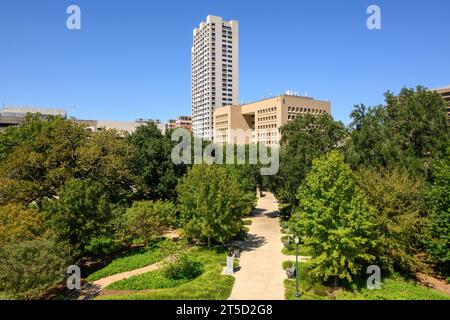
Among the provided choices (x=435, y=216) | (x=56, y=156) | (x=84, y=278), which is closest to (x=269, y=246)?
(x=435, y=216)

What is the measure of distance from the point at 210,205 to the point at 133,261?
7.05 metres

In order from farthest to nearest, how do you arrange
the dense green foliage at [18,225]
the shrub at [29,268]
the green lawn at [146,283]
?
the green lawn at [146,283]
the dense green foliage at [18,225]
the shrub at [29,268]

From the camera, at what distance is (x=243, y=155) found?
154ft

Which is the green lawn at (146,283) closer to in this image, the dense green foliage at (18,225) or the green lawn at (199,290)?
the green lawn at (199,290)

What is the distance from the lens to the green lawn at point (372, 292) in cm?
1777

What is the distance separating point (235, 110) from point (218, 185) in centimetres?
8553

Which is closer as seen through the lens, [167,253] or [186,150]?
[167,253]

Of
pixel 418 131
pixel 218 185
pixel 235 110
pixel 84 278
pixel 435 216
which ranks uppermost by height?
pixel 235 110

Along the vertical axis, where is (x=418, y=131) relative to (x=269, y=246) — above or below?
above

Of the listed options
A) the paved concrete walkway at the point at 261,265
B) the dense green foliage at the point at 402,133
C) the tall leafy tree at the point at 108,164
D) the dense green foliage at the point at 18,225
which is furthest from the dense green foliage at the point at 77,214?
the dense green foliage at the point at 402,133

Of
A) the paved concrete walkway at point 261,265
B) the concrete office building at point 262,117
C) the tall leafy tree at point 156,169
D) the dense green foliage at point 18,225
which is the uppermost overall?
the concrete office building at point 262,117

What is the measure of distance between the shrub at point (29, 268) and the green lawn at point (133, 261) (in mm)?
4296

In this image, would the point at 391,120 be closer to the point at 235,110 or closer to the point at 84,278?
the point at 84,278

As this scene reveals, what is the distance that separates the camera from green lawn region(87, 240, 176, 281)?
22156 mm
